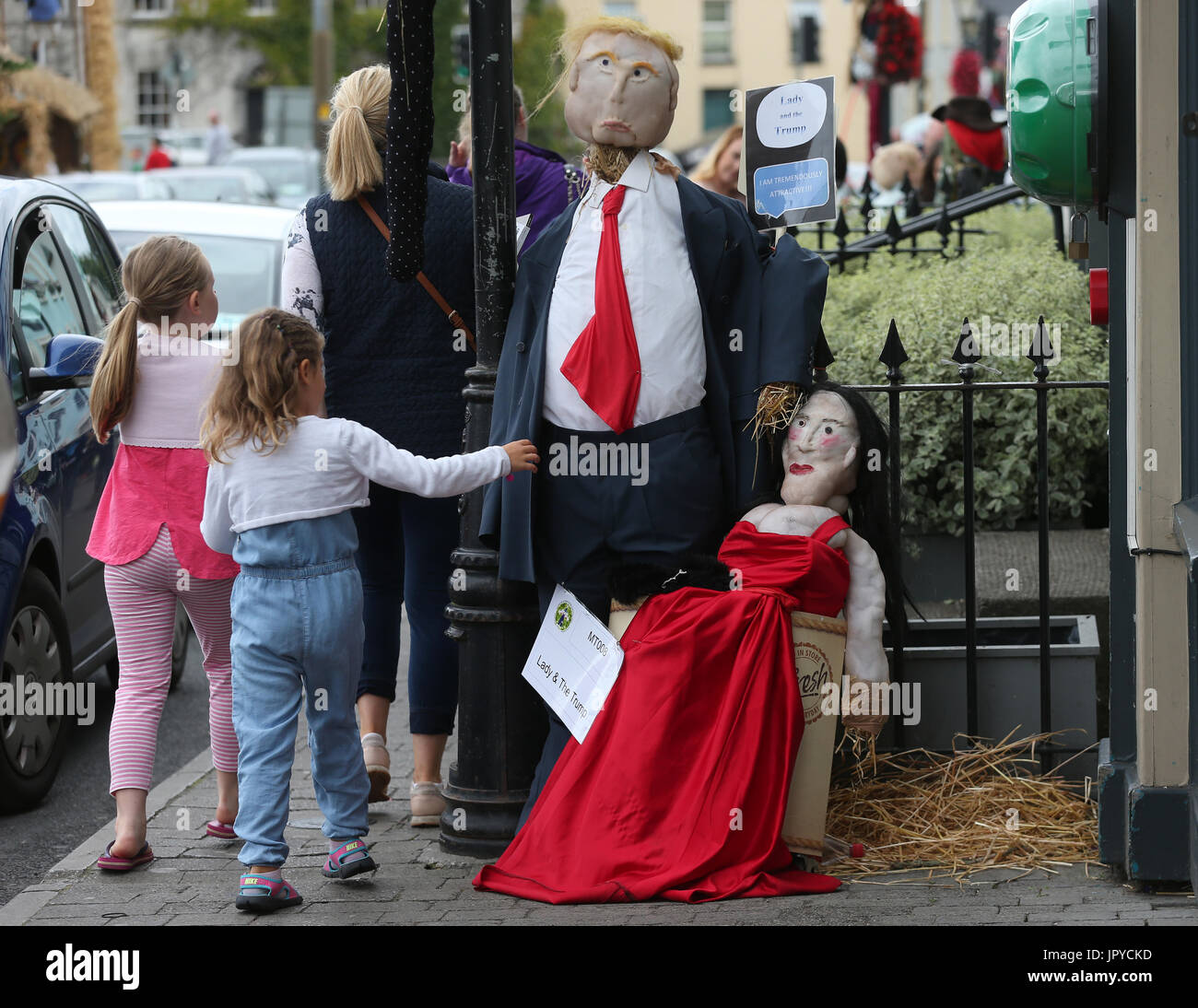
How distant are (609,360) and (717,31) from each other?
2120 inches

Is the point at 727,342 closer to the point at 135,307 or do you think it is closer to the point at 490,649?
the point at 490,649

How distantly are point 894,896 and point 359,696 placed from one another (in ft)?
5.99

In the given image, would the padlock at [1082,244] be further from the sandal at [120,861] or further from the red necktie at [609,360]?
the sandal at [120,861]

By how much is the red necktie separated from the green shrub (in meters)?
1.89

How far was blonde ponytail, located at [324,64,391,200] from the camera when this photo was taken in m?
4.85

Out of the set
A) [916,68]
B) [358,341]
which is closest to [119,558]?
[358,341]

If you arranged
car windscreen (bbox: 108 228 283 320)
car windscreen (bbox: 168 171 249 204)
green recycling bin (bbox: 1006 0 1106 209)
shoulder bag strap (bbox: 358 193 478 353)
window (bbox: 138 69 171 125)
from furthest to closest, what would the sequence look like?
window (bbox: 138 69 171 125) < car windscreen (bbox: 168 171 249 204) < car windscreen (bbox: 108 228 283 320) < shoulder bag strap (bbox: 358 193 478 353) < green recycling bin (bbox: 1006 0 1106 209)

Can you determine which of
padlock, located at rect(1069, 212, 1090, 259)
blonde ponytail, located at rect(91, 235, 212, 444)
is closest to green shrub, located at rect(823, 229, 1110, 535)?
padlock, located at rect(1069, 212, 1090, 259)

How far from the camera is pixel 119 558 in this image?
15.0ft

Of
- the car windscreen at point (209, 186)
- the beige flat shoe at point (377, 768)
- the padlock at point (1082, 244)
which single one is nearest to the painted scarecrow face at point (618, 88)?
the padlock at point (1082, 244)

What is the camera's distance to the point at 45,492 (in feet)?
18.0

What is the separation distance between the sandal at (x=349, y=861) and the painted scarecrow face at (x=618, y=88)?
6.35 feet

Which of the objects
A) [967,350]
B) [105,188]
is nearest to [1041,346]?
[967,350]

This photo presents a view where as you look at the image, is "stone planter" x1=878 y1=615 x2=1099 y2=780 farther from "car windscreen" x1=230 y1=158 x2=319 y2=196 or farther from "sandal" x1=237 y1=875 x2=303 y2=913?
"car windscreen" x1=230 y1=158 x2=319 y2=196
